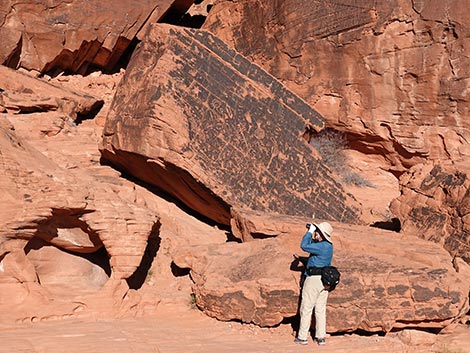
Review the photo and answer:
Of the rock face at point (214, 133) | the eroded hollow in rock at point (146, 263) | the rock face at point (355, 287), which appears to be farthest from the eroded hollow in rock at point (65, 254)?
the rock face at point (214, 133)

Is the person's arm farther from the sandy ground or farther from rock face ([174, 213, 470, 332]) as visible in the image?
the sandy ground

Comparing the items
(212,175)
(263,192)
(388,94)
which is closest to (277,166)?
(263,192)

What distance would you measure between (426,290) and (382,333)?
61cm

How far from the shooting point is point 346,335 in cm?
641

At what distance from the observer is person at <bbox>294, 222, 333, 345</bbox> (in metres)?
6.10

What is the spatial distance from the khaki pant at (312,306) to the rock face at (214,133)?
1983mm

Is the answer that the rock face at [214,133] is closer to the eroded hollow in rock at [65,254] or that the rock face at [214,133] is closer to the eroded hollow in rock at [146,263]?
the eroded hollow in rock at [146,263]

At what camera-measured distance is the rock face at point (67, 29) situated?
9.48 m

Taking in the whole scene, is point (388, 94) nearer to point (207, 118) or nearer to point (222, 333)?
point (207, 118)

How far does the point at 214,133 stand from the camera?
26.2 ft

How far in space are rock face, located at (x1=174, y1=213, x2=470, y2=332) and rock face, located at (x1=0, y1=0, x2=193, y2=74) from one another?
15.0 feet

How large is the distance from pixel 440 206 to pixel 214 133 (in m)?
2.78

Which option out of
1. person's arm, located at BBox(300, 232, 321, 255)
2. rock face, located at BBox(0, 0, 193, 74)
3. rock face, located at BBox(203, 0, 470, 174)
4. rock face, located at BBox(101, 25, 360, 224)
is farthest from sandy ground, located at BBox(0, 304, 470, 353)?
rock face, located at BBox(0, 0, 193, 74)

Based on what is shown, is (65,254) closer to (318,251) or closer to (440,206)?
(318,251)
